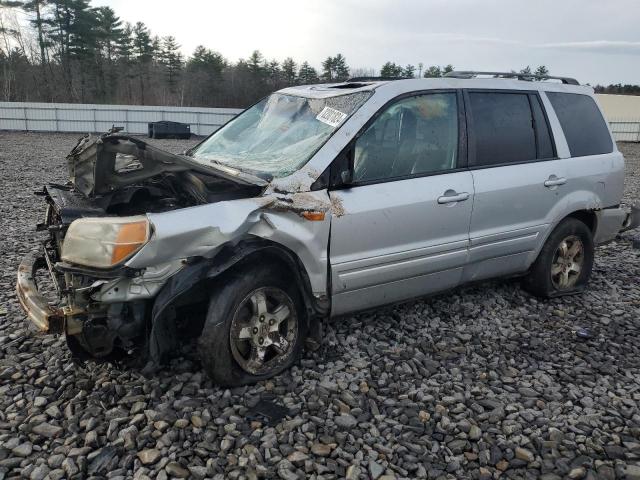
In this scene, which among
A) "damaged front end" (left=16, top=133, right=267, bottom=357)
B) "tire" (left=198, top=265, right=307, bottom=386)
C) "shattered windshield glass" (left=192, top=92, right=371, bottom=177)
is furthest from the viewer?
"shattered windshield glass" (left=192, top=92, right=371, bottom=177)

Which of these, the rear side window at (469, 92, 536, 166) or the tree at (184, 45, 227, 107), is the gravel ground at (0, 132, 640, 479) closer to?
the rear side window at (469, 92, 536, 166)

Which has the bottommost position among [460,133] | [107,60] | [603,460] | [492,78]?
[603,460]

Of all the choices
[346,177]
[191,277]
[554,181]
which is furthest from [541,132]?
[191,277]

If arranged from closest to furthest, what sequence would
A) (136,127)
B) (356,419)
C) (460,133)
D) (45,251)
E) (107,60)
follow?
1. (356,419)
2. (45,251)
3. (460,133)
4. (136,127)
5. (107,60)

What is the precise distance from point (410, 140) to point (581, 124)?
207 cm

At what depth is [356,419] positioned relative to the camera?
2967mm

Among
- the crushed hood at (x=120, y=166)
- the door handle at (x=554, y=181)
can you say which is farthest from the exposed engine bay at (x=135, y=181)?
the door handle at (x=554, y=181)

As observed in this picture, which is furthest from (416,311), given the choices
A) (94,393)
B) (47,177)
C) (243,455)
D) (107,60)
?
(107,60)

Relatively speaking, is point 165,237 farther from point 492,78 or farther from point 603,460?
point 492,78

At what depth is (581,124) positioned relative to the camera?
483 cm

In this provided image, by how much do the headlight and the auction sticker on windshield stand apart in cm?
144

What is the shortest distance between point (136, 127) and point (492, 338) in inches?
1007

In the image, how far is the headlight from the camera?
2.70 meters

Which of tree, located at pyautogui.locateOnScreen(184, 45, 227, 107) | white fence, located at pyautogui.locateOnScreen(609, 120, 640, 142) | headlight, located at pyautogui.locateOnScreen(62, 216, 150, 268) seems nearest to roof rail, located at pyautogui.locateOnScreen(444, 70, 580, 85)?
headlight, located at pyautogui.locateOnScreen(62, 216, 150, 268)
